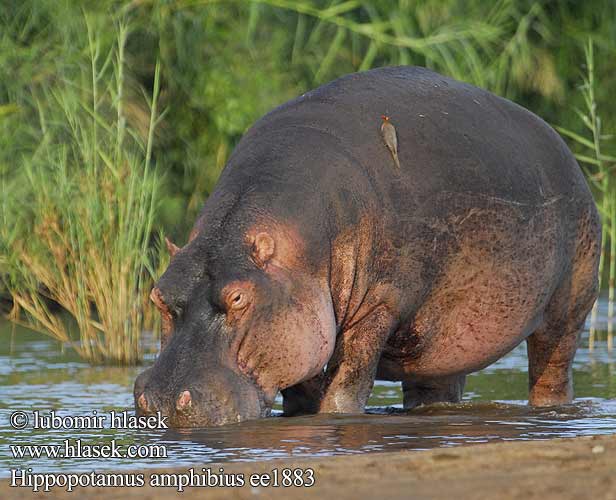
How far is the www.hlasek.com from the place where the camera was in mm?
3631

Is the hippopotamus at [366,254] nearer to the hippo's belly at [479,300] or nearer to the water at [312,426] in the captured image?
the hippo's belly at [479,300]

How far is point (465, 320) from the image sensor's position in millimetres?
5508

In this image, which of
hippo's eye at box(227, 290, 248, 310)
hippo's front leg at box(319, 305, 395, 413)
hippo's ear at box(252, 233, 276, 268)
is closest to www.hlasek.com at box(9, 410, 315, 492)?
hippo's eye at box(227, 290, 248, 310)

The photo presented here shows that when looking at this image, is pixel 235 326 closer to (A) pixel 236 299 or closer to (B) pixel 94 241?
(A) pixel 236 299

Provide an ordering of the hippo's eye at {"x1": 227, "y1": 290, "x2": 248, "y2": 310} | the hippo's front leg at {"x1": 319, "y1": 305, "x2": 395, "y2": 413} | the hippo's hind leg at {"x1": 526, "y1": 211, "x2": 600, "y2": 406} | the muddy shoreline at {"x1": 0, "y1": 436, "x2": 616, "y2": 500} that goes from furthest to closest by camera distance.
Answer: the hippo's hind leg at {"x1": 526, "y1": 211, "x2": 600, "y2": 406}, the hippo's front leg at {"x1": 319, "y1": 305, "x2": 395, "y2": 413}, the hippo's eye at {"x1": 227, "y1": 290, "x2": 248, "y2": 310}, the muddy shoreline at {"x1": 0, "y1": 436, "x2": 616, "y2": 500}

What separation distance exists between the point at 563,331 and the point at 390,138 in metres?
1.52

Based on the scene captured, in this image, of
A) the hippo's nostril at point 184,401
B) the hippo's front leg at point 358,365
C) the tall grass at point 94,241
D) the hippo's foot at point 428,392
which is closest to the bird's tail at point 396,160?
the hippo's front leg at point 358,365

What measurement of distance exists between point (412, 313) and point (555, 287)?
0.92 metres

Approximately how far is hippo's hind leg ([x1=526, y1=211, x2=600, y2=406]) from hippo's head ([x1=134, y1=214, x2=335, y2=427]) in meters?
1.62

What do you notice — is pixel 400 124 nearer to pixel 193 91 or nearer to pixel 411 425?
pixel 411 425

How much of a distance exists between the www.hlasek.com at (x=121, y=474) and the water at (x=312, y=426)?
49 mm

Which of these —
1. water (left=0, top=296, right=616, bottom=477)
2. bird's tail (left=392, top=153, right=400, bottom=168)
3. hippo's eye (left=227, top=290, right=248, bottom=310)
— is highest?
→ bird's tail (left=392, top=153, right=400, bottom=168)

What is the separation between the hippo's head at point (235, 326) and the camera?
463 centimetres

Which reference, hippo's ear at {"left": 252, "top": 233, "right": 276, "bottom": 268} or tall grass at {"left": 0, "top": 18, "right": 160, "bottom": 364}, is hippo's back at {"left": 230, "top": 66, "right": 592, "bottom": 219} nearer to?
hippo's ear at {"left": 252, "top": 233, "right": 276, "bottom": 268}
